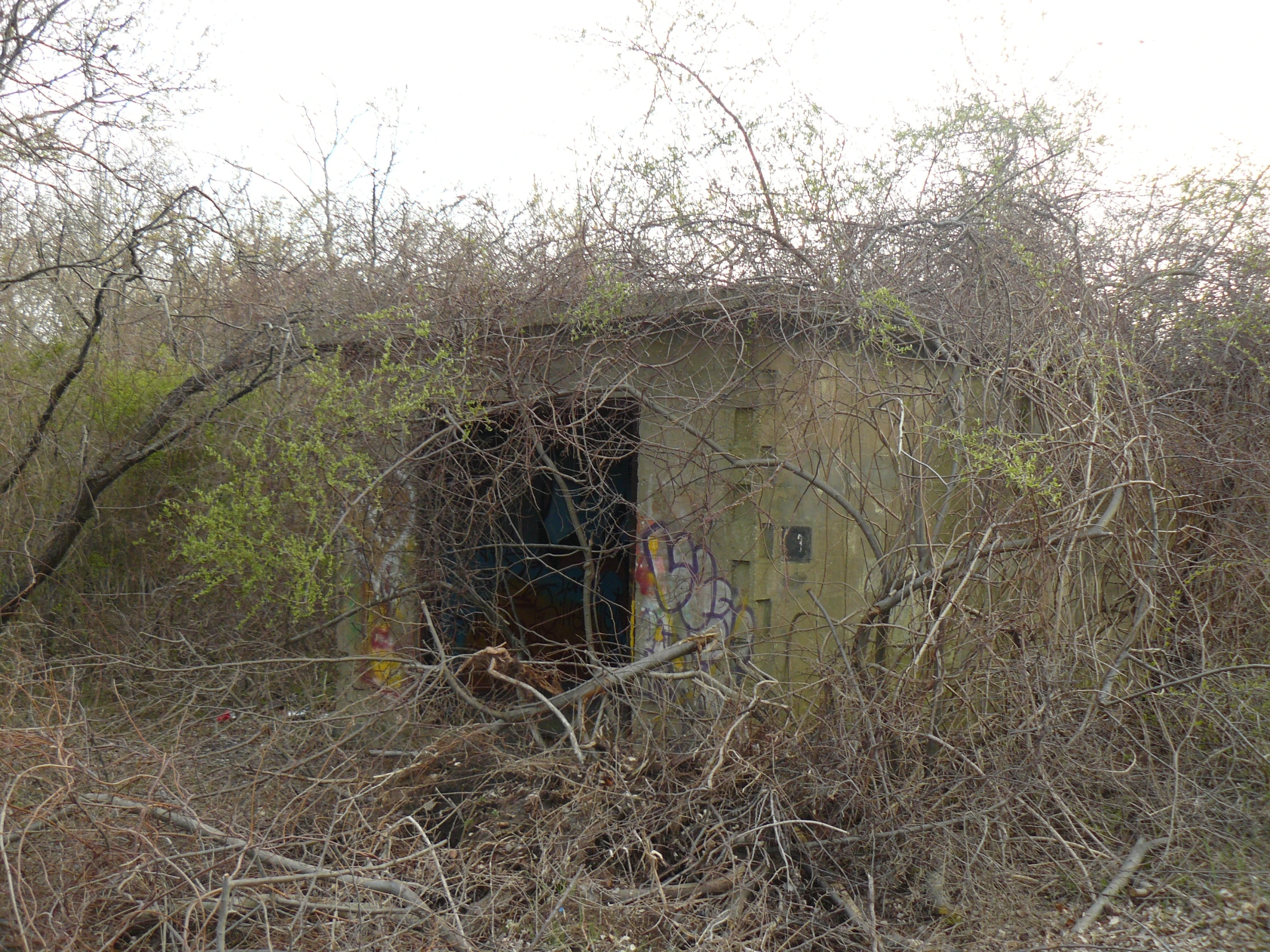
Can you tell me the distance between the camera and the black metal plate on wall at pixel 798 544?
5223mm

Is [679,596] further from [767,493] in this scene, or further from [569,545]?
[569,545]

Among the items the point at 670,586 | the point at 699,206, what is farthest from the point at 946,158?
the point at 670,586

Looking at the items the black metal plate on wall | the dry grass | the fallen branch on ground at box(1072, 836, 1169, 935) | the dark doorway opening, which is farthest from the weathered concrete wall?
the fallen branch on ground at box(1072, 836, 1169, 935)

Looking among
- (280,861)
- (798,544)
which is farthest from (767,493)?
(280,861)

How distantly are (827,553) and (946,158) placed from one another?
9.91ft

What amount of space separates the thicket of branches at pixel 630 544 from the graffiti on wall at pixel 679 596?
21 centimetres

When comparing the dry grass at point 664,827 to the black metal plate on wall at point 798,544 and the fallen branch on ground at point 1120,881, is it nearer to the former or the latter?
the fallen branch on ground at point 1120,881

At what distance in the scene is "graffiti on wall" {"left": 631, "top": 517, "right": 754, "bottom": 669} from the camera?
5.22 meters

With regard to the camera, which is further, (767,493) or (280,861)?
(767,493)

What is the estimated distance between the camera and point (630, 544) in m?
5.45

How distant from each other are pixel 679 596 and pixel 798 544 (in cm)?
74

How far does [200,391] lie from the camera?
21.0 feet

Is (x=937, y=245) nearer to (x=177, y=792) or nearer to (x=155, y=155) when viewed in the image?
(x=177, y=792)

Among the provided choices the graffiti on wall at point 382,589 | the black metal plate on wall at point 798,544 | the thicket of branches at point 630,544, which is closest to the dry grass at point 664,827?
the thicket of branches at point 630,544
